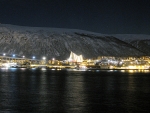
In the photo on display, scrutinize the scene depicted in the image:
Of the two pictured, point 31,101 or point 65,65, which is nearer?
point 31,101

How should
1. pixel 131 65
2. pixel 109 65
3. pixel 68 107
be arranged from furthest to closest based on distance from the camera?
pixel 109 65 < pixel 131 65 < pixel 68 107

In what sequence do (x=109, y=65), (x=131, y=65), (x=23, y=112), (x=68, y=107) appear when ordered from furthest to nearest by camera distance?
1. (x=109, y=65)
2. (x=131, y=65)
3. (x=68, y=107)
4. (x=23, y=112)

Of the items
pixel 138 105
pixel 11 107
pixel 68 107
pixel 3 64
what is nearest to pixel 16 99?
pixel 11 107

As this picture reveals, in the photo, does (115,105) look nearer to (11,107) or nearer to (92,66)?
(11,107)

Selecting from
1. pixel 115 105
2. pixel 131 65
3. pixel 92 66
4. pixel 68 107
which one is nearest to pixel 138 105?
pixel 115 105

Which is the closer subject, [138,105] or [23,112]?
[23,112]

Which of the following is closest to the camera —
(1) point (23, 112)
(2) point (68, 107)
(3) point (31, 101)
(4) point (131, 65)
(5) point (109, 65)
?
(1) point (23, 112)

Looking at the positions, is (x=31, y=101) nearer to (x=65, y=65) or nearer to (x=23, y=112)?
(x=23, y=112)

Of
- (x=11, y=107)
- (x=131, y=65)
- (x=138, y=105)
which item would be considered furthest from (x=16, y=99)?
(x=131, y=65)
